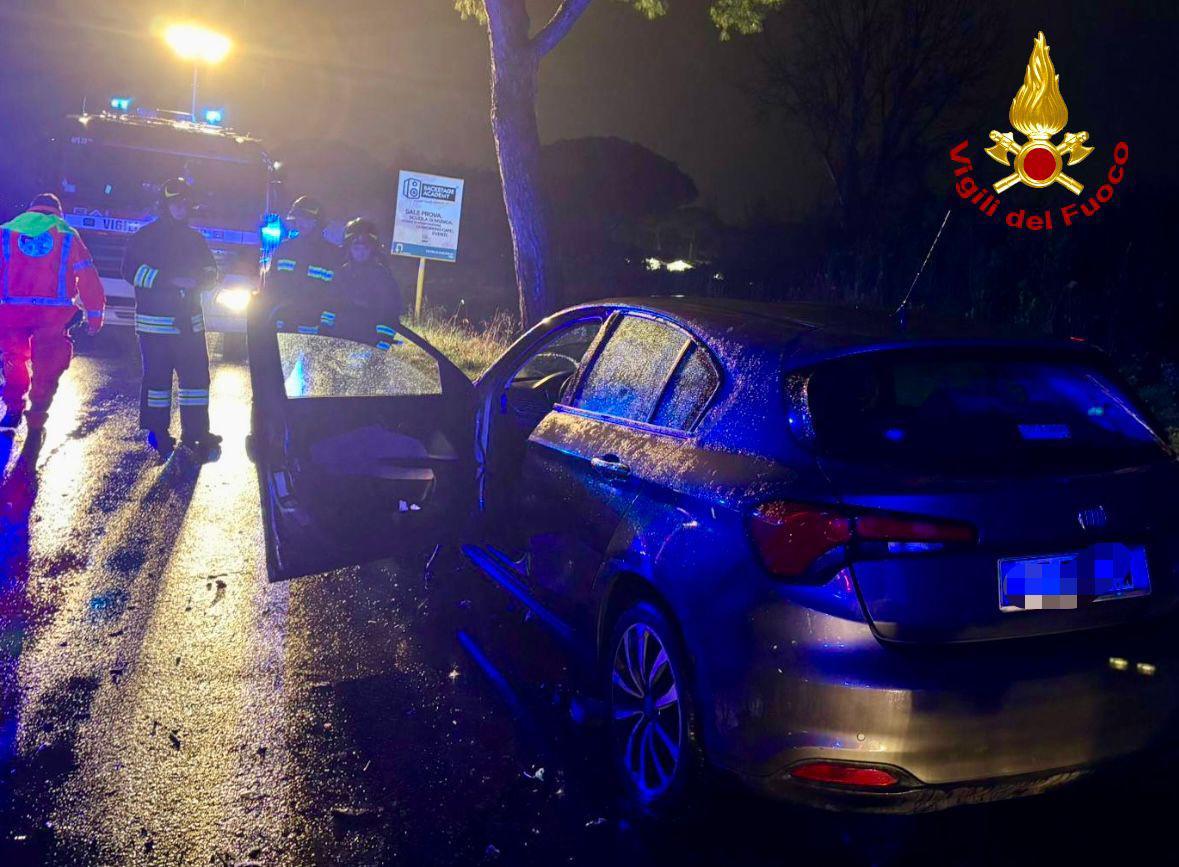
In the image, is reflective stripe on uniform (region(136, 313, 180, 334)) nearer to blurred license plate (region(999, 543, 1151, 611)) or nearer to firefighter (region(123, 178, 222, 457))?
firefighter (region(123, 178, 222, 457))

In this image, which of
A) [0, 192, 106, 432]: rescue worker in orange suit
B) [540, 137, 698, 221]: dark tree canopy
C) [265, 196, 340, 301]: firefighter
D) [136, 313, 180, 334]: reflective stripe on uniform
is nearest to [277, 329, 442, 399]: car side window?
[265, 196, 340, 301]: firefighter

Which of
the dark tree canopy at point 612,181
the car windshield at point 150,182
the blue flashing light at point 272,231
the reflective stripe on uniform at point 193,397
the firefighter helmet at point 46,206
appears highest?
the dark tree canopy at point 612,181

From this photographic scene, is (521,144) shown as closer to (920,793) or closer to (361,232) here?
(361,232)

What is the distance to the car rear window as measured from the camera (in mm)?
2824

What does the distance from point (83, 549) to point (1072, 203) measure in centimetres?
1615

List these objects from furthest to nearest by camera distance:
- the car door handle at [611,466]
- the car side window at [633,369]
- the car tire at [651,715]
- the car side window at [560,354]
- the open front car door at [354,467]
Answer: the open front car door at [354,467] < the car side window at [560,354] < the car side window at [633,369] < the car door handle at [611,466] < the car tire at [651,715]

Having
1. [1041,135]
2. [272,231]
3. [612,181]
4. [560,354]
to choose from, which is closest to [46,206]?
[560,354]

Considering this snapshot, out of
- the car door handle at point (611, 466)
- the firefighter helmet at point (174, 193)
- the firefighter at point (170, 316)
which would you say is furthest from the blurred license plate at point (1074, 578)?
the firefighter helmet at point (174, 193)

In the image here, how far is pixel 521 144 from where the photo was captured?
11.7 meters

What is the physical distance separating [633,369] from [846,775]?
1.70 m

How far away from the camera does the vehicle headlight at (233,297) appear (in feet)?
44.3

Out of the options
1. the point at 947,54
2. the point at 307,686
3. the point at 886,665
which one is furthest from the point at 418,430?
the point at 947,54

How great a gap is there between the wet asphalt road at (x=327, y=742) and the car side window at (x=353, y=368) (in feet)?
19.1

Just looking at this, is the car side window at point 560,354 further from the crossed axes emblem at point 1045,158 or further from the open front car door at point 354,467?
the crossed axes emblem at point 1045,158
